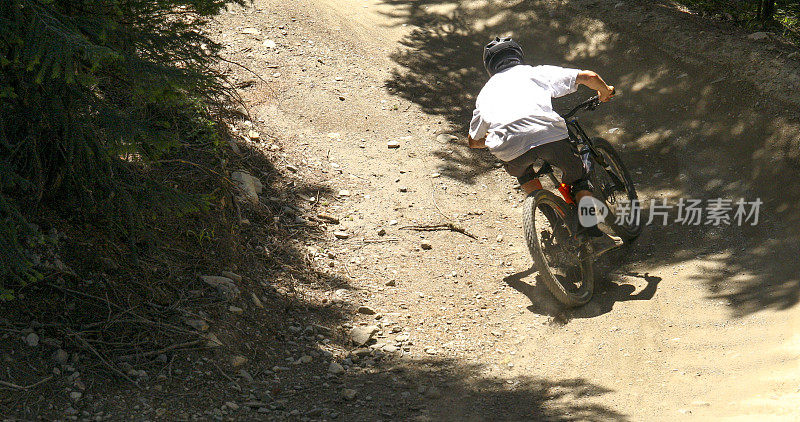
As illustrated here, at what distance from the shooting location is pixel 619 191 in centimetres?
614

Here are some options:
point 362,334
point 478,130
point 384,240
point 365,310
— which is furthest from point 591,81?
point 362,334

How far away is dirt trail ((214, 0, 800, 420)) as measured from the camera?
439cm

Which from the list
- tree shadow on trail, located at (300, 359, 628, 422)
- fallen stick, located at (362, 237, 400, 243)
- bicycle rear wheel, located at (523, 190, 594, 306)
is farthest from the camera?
fallen stick, located at (362, 237, 400, 243)

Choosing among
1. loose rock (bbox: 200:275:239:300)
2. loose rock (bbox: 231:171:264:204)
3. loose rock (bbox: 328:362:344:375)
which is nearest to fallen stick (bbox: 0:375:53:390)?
loose rock (bbox: 200:275:239:300)

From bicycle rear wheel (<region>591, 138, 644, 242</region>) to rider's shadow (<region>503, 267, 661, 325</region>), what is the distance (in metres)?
0.47

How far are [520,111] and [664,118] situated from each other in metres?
3.23

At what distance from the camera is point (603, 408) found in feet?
13.2

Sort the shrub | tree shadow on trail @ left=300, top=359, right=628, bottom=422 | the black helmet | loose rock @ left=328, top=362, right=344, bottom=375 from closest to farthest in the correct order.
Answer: the shrub
tree shadow on trail @ left=300, top=359, right=628, bottom=422
loose rock @ left=328, top=362, right=344, bottom=375
the black helmet

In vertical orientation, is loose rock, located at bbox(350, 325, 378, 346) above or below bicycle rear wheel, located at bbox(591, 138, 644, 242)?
below

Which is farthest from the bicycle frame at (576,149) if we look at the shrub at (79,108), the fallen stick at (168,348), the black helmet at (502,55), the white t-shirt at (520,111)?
the fallen stick at (168,348)

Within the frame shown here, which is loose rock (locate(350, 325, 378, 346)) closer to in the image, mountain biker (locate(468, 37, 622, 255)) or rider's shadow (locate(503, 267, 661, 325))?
rider's shadow (locate(503, 267, 661, 325))

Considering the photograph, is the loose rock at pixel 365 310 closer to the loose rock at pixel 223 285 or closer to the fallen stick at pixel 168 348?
the loose rock at pixel 223 285

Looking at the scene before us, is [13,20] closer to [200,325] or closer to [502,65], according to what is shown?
[200,325]

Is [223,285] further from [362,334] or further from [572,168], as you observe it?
[572,168]
